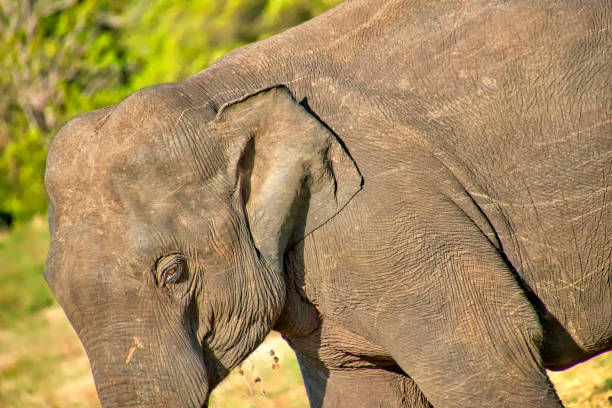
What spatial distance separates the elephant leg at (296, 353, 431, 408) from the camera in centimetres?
417

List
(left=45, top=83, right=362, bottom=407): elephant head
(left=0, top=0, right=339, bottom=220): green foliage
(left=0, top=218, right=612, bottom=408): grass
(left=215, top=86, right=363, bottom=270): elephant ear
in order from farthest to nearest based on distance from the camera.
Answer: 1. (left=0, top=0, right=339, bottom=220): green foliage
2. (left=0, top=218, right=612, bottom=408): grass
3. (left=215, top=86, right=363, bottom=270): elephant ear
4. (left=45, top=83, right=362, bottom=407): elephant head

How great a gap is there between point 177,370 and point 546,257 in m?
1.51

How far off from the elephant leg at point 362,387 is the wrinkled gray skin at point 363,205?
38 cm

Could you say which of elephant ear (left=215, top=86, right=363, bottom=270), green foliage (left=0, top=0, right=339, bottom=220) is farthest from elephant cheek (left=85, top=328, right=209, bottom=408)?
green foliage (left=0, top=0, right=339, bottom=220)

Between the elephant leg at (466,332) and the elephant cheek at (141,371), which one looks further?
the elephant leg at (466,332)

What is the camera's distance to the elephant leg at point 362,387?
13.7ft

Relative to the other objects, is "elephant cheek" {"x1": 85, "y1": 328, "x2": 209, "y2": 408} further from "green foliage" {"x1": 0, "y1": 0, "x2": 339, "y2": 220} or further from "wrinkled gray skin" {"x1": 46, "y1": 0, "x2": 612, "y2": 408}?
"green foliage" {"x1": 0, "y1": 0, "x2": 339, "y2": 220}

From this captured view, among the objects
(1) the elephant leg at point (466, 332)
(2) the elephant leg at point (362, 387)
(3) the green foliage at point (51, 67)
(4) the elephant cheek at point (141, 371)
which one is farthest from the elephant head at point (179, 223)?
(3) the green foliage at point (51, 67)

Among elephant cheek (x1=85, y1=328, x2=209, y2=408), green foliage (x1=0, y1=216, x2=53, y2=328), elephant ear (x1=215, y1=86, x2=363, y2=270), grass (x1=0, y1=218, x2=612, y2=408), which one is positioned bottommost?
green foliage (x1=0, y1=216, x2=53, y2=328)

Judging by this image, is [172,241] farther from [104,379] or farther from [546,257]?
[546,257]

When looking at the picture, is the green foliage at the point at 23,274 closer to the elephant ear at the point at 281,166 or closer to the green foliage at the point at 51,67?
the green foliage at the point at 51,67

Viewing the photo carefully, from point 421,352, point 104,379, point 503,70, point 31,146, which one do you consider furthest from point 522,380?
point 31,146

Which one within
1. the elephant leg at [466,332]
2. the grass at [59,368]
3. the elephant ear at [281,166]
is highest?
the elephant ear at [281,166]

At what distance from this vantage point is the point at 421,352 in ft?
11.4
